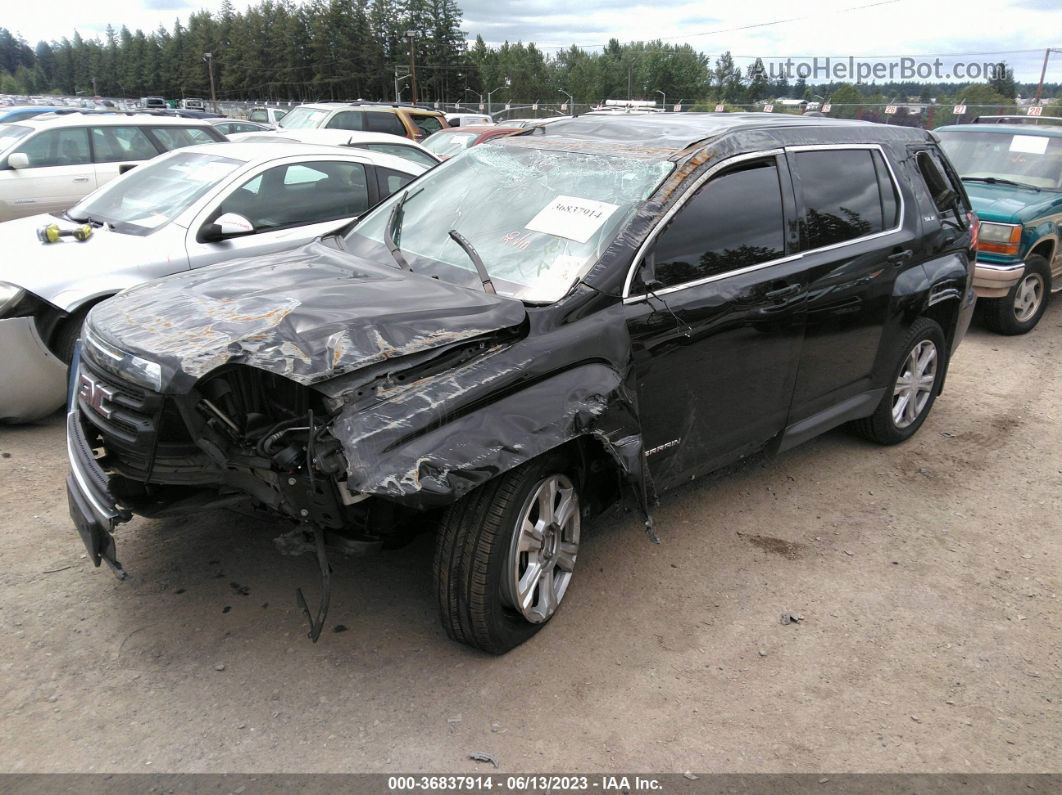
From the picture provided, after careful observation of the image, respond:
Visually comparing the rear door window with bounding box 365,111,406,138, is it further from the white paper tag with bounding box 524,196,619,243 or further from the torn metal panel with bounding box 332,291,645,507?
the torn metal panel with bounding box 332,291,645,507

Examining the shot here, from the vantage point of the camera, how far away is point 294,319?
281 cm

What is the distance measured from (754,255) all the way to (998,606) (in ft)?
6.42

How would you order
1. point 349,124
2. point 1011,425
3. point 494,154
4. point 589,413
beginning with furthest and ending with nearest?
point 349,124
point 1011,425
point 494,154
point 589,413

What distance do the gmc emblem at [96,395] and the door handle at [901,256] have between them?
3.94 meters

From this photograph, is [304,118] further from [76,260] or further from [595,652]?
[595,652]

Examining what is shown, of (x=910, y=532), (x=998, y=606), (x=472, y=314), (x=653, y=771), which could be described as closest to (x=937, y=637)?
(x=998, y=606)

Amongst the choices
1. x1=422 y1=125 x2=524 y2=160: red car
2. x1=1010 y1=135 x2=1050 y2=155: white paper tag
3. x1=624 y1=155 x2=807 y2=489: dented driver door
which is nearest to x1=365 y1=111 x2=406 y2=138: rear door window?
x1=422 y1=125 x2=524 y2=160: red car

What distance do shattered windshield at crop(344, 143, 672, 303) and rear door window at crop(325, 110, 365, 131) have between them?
1191 cm

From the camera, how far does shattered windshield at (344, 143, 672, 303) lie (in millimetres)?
3352

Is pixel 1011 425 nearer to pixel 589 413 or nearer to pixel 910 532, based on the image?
pixel 910 532

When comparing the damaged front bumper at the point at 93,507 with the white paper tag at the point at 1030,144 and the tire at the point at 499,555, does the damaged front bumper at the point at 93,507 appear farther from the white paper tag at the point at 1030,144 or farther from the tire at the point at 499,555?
the white paper tag at the point at 1030,144

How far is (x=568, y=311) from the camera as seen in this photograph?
10.3ft

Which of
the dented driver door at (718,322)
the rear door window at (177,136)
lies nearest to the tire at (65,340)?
the dented driver door at (718,322)

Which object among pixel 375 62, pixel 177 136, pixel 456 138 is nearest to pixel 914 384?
pixel 177 136
